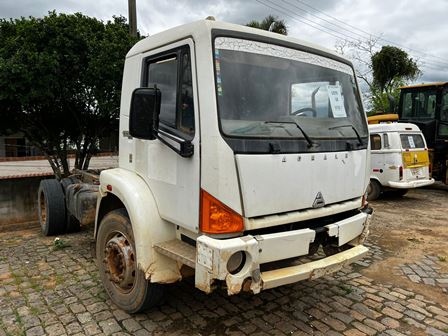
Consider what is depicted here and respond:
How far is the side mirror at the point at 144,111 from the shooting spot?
2812 mm

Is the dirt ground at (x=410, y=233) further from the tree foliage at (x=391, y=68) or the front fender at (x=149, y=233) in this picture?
the tree foliage at (x=391, y=68)

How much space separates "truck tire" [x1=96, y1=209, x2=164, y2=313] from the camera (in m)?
3.29

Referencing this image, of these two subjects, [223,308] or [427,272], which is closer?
[223,308]

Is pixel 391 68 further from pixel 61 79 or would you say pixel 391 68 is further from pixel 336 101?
pixel 336 101

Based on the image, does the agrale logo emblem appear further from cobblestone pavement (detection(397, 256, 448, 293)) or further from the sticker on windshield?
cobblestone pavement (detection(397, 256, 448, 293))

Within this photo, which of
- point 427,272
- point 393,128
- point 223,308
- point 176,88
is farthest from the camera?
point 393,128

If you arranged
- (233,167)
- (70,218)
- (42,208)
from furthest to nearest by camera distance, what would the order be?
(42,208) → (70,218) → (233,167)

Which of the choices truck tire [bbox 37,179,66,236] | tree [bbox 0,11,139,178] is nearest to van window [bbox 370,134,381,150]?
tree [bbox 0,11,139,178]

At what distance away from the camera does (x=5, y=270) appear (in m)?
4.66

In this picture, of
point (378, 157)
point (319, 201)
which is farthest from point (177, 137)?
point (378, 157)

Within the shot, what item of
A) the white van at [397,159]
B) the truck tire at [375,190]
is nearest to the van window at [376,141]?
the white van at [397,159]

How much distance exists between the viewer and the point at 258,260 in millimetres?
2641

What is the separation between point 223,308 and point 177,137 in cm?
183

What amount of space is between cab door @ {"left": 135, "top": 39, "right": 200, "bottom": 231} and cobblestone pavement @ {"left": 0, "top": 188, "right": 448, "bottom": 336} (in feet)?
3.66
